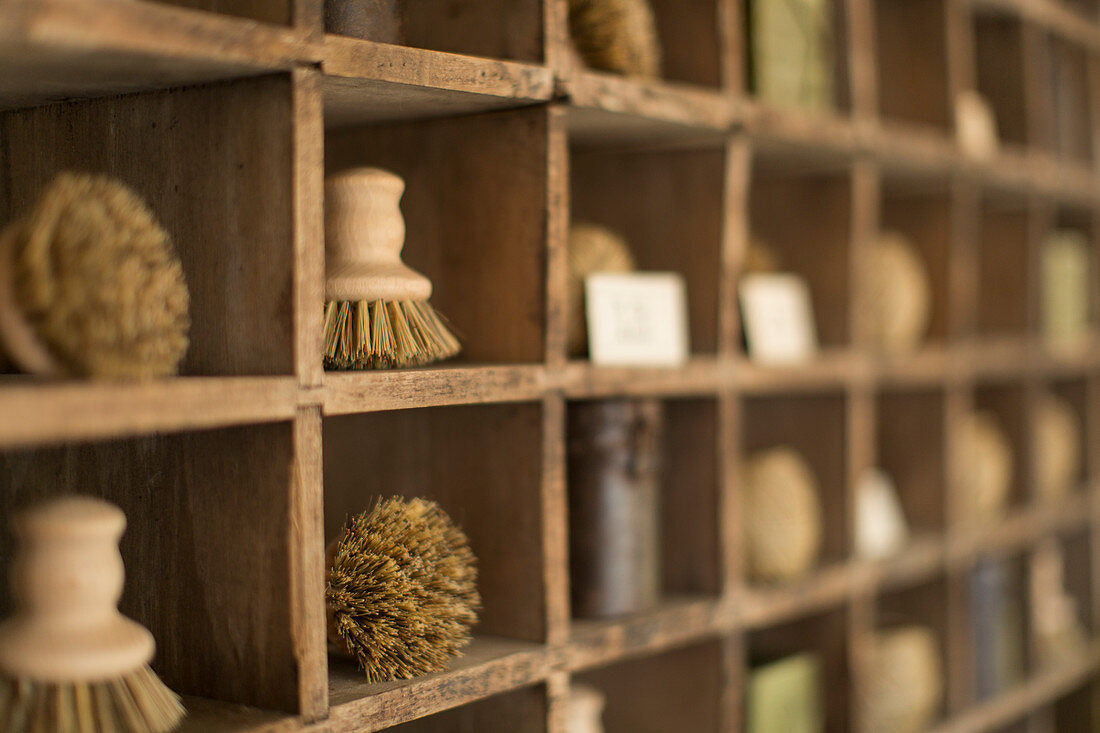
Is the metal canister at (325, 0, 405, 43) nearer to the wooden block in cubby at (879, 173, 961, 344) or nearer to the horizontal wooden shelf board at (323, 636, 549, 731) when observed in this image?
the horizontal wooden shelf board at (323, 636, 549, 731)

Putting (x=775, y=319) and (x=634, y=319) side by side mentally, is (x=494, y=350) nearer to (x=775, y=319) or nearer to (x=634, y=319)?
→ (x=634, y=319)

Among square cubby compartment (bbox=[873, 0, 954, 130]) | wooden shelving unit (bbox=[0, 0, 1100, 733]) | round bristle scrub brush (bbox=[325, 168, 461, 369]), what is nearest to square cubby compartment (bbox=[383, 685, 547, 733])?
wooden shelving unit (bbox=[0, 0, 1100, 733])

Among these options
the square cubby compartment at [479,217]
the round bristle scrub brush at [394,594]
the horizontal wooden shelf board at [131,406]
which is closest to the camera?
the horizontal wooden shelf board at [131,406]

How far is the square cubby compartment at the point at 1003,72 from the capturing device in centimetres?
206

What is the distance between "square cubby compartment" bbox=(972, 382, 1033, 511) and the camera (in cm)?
205

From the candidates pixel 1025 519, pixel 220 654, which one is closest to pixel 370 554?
pixel 220 654

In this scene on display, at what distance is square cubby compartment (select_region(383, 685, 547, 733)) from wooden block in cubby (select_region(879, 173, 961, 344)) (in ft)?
3.52

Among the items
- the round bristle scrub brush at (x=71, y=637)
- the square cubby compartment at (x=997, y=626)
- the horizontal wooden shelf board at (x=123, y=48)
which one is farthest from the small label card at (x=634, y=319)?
the square cubby compartment at (x=997, y=626)

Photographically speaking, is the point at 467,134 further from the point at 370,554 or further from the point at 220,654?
the point at 220,654

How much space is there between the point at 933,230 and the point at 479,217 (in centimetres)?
102

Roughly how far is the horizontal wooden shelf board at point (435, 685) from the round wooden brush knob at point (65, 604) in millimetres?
197

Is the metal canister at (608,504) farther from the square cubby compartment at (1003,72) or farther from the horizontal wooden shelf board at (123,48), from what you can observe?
the square cubby compartment at (1003,72)

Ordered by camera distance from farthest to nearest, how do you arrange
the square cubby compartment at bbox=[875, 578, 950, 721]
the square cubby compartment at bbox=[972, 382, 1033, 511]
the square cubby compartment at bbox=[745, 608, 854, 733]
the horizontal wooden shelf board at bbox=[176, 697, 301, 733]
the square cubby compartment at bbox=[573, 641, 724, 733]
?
the square cubby compartment at bbox=[972, 382, 1033, 511]
the square cubby compartment at bbox=[875, 578, 950, 721]
the square cubby compartment at bbox=[745, 608, 854, 733]
the square cubby compartment at bbox=[573, 641, 724, 733]
the horizontal wooden shelf board at bbox=[176, 697, 301, 733]

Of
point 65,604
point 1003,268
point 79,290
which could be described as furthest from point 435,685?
point 1003,268
